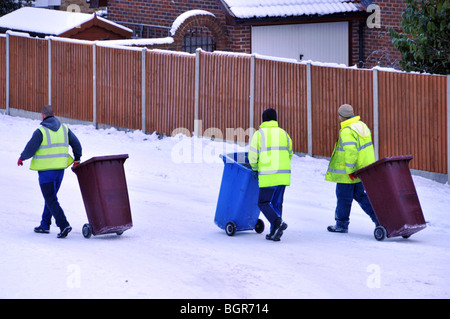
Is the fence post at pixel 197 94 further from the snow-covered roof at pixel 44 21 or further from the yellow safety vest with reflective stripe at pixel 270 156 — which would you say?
the yellow safety vest with reflective stripe at pixel 270 156

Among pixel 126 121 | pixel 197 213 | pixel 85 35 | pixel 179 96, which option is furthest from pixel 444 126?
pixel 85 35

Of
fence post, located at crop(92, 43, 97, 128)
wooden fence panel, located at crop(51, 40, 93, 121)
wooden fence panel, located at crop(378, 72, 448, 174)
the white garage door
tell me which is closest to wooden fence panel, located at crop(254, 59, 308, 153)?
wooden fence panel, located at crop(378, 72, 448, 174)

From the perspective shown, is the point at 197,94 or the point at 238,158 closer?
the point at 238,158

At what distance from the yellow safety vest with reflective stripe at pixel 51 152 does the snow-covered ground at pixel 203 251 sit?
2.68 feet

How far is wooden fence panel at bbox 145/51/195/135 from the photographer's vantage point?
18.0m

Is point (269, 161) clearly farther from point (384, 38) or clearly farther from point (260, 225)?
point (384, 38)

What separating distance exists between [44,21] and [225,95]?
8257mm

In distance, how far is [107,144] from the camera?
1788cm

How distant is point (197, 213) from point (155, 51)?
7.03 meters

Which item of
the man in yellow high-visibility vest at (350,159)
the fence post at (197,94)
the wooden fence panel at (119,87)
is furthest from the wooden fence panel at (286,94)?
the man in yellow high-visibility vest at (350,159)

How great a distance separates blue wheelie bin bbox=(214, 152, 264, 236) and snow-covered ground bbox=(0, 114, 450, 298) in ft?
0.53

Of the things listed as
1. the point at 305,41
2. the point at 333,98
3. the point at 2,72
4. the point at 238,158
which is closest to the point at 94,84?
the point at 2,72

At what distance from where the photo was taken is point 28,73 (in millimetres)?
21078

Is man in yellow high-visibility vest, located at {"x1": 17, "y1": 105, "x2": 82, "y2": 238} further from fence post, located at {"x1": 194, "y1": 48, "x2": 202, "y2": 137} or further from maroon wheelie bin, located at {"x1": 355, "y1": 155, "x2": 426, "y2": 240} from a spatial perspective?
fence post, located at {"x1": 194, "y1": 48, "x2": 202, "y2": 137}
